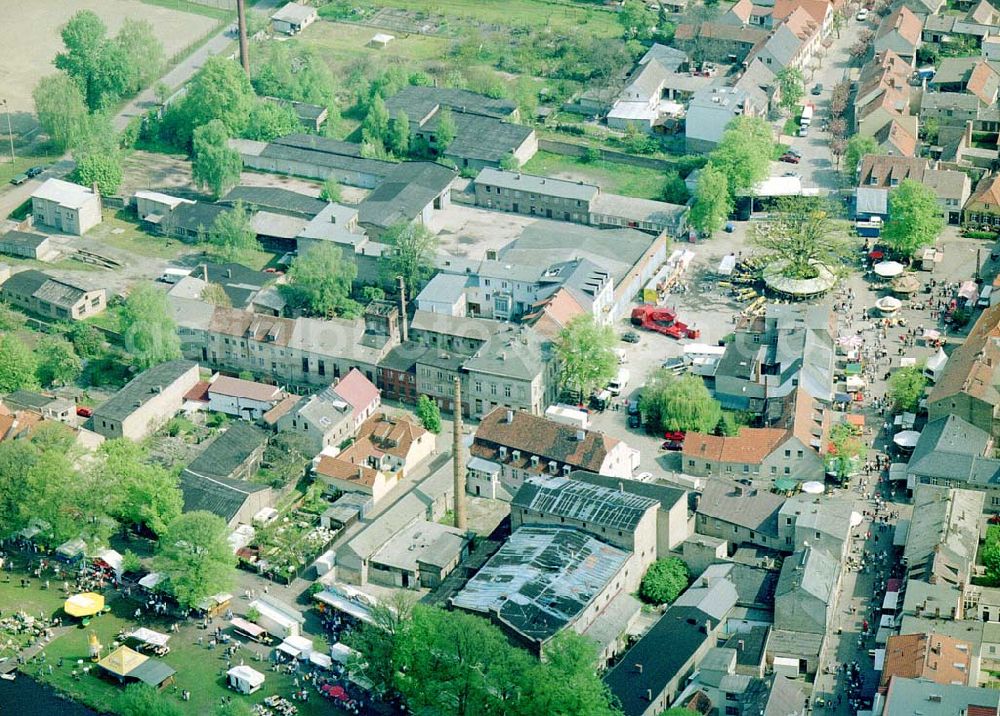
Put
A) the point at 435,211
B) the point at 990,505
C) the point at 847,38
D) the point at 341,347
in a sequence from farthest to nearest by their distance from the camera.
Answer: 1. the point at 847,38
2. the point at 435,211
3. the point at 341,347
4. the point at 990,505

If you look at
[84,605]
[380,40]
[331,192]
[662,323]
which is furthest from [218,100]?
[84,605]

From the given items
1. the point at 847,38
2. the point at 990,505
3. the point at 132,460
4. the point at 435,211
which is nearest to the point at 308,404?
the point at 132,460

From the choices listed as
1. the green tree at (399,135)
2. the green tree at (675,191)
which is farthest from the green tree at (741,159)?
the green tree at (399,135)

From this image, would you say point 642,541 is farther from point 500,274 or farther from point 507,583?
point 500,274

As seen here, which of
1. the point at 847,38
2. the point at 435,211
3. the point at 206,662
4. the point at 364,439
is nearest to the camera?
the point at 206,662

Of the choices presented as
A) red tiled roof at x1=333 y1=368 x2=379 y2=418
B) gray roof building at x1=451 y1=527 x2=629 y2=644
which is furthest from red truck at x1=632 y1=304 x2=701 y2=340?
gray roof building at x1=451 y1=527 x2=629 y2=644

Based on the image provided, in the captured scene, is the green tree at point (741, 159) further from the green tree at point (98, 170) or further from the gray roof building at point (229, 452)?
the green tree at point (98, 170)

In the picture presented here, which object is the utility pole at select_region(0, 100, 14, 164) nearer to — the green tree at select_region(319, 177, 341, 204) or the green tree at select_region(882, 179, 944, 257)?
the green tree at select_region(319, 177, 341, 204)

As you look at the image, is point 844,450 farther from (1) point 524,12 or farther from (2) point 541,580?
(1) point 524,12

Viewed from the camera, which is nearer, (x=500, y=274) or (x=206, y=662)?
(x=206, y=662)
